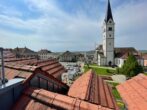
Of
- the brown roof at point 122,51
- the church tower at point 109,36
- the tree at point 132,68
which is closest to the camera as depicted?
the tree at point 132,68

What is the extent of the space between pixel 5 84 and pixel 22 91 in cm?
63

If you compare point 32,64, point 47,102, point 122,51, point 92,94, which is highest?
point 122,51

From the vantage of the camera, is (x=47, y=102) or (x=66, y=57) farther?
(x=66, y=57)

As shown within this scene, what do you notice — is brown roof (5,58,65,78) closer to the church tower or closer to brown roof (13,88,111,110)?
brown roof (13,88,111,110)

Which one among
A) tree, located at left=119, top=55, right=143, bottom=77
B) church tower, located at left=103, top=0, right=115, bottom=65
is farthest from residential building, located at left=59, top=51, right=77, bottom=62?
tree, located at left=119, top=55, right=143, bottom=77

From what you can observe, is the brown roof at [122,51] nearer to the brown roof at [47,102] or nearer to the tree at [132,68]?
the tree at [132,68]

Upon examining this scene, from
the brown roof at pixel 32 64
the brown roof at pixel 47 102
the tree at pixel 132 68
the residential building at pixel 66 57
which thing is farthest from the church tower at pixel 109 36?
the brown roof at pixel 47 102

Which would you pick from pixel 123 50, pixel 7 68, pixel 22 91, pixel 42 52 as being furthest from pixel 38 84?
pixel 42 52

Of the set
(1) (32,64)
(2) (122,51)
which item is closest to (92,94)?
(1) (32,64)

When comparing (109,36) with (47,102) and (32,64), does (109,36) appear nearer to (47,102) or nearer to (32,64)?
(32,64)

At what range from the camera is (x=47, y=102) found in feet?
12.8

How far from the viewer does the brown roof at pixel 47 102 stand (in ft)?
11.7

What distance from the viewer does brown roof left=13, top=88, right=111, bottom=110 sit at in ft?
11.7

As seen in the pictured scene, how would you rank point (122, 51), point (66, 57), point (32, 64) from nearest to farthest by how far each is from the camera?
1. point (32, 64)
2. point (122, 51)
3. point (66, 57)
